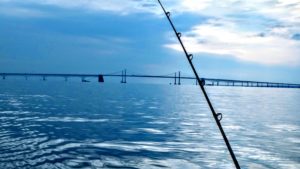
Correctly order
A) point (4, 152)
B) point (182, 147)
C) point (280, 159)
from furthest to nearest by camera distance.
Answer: point (182, 147), point (280, 159), point (4, 152)

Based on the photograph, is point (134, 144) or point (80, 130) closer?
point (134, 144)

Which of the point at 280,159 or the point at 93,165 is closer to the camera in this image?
the point at 93,165

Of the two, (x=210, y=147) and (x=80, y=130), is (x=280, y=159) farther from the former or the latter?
(x=80, y=130)

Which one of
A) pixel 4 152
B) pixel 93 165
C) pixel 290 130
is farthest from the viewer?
pixel 290 130

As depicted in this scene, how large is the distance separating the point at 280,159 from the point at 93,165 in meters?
8.98

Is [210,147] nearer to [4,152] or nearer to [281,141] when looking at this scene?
A: [281,141]

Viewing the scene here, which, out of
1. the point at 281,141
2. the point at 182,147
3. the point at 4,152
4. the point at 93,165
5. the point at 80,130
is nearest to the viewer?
the point at 93,165

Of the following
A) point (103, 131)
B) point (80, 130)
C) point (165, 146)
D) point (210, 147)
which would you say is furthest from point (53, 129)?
point (210, 147)

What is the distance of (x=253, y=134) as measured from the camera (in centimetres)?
2325

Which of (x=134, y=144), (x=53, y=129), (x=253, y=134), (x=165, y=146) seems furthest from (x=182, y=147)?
(x=53, y=129)

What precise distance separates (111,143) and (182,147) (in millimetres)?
3931

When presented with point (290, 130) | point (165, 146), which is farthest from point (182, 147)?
point (290, 130)

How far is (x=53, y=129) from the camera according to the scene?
72.9 ft

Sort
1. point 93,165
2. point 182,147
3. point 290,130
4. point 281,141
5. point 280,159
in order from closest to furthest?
point 93,165 < point 280,159 < point 182,147 < point 281,141 < point 290,130
